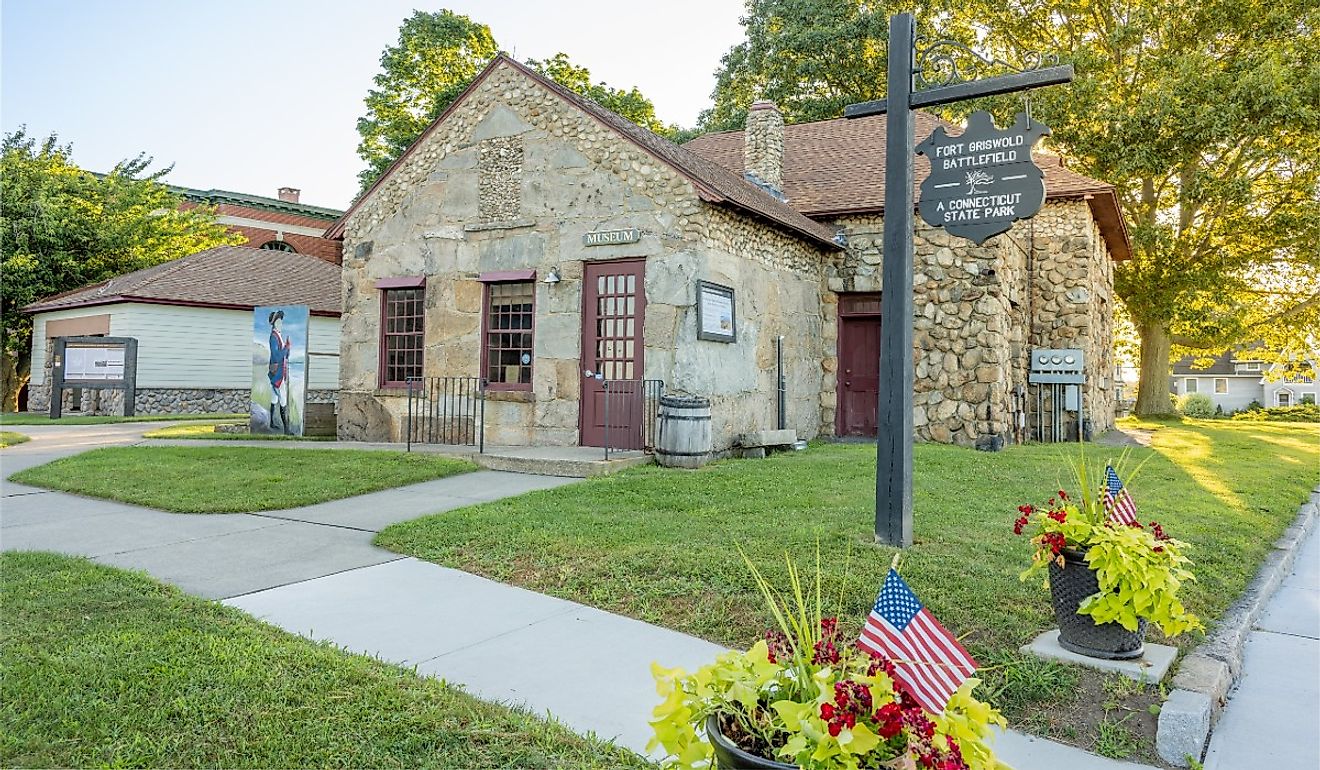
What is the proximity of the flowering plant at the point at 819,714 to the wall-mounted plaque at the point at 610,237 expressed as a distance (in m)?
9.75

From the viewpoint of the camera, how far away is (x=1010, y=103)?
18266 mm

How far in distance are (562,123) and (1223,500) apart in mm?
9580

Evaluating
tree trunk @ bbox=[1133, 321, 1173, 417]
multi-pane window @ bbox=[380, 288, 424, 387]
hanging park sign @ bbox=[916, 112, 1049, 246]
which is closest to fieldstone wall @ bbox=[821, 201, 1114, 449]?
hanging park sign @ bbox=[916, 112, 1049, 246]

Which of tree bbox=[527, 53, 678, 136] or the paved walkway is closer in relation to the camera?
the paved walkway

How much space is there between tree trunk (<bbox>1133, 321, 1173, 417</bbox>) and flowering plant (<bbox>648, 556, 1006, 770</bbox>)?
24646 millimetres

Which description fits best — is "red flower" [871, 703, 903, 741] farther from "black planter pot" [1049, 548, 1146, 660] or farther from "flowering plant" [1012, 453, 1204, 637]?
"black planter pot" [1049, 548, 1146, 660]

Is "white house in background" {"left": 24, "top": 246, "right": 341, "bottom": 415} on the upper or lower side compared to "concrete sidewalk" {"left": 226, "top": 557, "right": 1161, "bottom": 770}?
upper

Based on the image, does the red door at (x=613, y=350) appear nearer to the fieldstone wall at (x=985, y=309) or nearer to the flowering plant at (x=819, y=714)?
the fieldstone wall at (x=985, y=309)

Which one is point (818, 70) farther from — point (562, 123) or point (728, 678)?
point (728, 678)

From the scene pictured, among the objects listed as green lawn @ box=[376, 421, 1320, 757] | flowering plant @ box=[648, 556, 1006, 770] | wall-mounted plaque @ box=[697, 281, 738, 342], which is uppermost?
wall-mounted plaque @ box=[697, 281, 738, 342]

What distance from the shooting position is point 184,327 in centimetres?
2253

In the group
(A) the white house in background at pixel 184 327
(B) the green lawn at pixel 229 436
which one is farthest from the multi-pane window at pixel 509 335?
(A) the white house in background at pixel 184 327

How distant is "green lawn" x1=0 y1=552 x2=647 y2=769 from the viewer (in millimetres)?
2814

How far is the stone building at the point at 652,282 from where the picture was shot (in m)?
11.4
